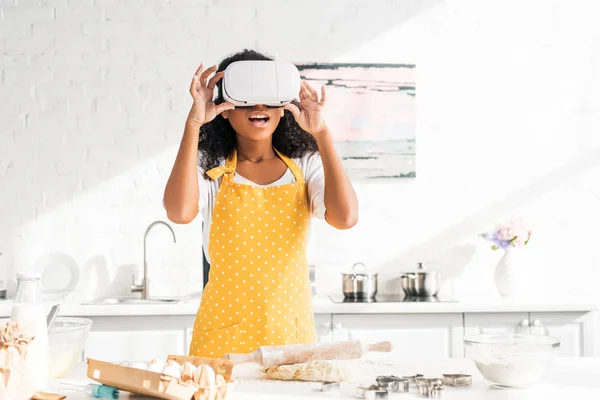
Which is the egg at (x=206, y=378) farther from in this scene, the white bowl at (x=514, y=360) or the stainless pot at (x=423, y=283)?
the stainless pot at (x=423, y=283)

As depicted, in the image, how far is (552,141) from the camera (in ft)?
13.4

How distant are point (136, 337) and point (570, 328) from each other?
1.95 m

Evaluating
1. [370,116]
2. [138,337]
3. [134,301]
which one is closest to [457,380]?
[138,337]

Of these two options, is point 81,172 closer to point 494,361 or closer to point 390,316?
point 390,316

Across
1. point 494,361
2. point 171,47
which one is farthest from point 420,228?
point 494,361

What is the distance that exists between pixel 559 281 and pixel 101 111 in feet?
8.30

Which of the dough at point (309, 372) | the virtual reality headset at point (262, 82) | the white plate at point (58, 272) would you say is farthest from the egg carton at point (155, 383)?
the white plate at point (58, 272)

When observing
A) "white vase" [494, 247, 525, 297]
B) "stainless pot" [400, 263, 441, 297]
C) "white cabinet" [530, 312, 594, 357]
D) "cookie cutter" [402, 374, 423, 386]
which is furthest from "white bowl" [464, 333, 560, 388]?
"white vase" [494, 247, 525, 297]

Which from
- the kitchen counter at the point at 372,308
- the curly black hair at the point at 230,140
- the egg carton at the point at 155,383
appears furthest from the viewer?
the kitchen counter at the point at 372,308

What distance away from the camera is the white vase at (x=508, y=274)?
3.82m

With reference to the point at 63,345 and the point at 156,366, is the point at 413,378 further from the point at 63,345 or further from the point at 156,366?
the point at 63,345

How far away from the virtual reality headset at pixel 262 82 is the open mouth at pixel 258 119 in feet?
0.34

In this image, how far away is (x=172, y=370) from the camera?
1.43 m

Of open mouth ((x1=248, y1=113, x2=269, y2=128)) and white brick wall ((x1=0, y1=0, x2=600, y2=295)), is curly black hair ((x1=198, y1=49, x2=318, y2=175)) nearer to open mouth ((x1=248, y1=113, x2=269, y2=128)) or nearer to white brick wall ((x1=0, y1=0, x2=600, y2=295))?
open mouth ((x1=248, y1=113, x2=269, y2=128))
